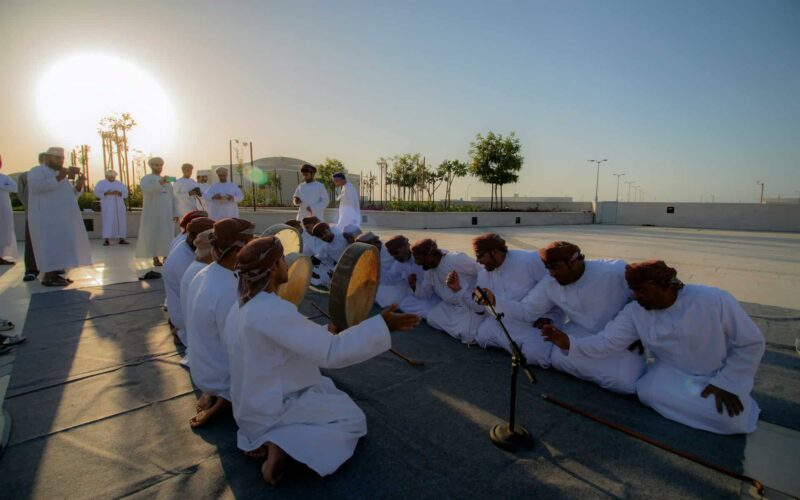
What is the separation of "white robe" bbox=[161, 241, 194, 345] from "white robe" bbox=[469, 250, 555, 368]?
10.3 feet

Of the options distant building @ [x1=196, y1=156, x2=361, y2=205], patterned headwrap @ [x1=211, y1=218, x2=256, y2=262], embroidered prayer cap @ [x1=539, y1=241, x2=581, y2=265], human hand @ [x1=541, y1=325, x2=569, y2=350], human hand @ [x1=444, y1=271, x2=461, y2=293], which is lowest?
human hand @ [x1=541, y1=325, x2=569, y2=350]

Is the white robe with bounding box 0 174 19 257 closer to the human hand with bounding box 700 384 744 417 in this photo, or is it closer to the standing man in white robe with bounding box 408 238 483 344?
the standing man in white robe with bounding box 408 238 483 344

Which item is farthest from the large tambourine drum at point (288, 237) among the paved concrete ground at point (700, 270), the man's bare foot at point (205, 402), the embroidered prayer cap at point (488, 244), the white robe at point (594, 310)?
the white robe at point (594, 310)

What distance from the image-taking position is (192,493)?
216cm

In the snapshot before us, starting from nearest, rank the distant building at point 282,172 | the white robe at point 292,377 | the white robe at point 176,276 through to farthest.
→ 1. the white robe at point 292,377
2. the white robe at point 176,276
3. the distant building at point 282,172

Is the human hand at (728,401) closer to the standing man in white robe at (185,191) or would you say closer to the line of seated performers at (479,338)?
the line of seated performers at (479,338)

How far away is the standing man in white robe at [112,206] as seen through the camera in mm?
12039

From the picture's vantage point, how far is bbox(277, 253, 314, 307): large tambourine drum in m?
3.43

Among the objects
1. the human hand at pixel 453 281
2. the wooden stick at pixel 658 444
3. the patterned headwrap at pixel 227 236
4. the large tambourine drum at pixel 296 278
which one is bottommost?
the wooden stick at pixel 658 444

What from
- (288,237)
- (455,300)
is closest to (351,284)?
(455,300)

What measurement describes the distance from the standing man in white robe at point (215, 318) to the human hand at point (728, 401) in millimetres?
3284

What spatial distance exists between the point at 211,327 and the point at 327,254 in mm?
4762

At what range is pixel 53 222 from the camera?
7.12 metres

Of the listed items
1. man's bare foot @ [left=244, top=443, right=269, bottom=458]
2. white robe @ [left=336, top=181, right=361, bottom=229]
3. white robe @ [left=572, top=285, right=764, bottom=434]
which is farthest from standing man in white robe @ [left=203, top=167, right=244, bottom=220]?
white robe @ [left=572, top=285, right=764, bottom=434]
